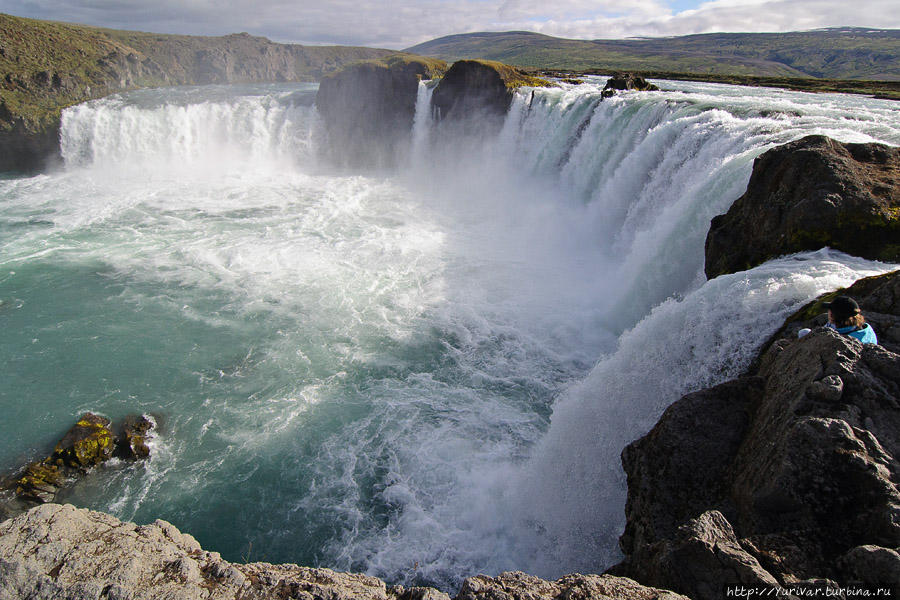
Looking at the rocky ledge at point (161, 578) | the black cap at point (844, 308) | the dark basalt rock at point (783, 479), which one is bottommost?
the rocky ledge at point (161, 578)

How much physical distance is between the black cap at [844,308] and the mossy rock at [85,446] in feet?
41.9

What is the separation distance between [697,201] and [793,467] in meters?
9.67

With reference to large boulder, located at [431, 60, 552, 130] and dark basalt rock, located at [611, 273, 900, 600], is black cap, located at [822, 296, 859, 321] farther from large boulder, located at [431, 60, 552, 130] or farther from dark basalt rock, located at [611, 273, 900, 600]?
large boulder, located at [431, 60, 552, 130]

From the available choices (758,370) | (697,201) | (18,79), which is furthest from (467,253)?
(18,79)

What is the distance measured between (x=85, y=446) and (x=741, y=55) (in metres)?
180

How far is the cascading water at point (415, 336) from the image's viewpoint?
7.41 m

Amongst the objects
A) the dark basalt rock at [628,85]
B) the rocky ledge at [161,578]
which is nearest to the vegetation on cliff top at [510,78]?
the dark basalt rock at [628,85]

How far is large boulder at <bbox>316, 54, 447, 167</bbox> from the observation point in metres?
35.0

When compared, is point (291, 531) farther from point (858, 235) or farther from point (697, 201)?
point (697, 201)

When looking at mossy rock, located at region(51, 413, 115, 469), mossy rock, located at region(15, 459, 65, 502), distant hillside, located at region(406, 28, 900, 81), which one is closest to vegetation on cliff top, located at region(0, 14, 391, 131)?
mossy rock, located at region(51, 413, 115, 469)

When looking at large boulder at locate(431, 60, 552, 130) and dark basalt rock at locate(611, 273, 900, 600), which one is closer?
dark basalt rock at locate(611, 273, 900, 600)

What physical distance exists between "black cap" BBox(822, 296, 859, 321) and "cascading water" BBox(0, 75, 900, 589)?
5.61ft

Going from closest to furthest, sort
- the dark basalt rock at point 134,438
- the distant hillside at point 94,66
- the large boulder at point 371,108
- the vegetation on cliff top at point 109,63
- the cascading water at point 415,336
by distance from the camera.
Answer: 1. the cascading water at point 415,336
2. the dark basalt rock at point 134,438
3. the large boulder at point 371,108
4. the distant hillside at point 94,66
5. the vegetation on cliff top at point 109,63

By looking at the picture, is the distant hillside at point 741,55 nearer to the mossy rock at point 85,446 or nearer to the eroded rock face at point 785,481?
the eroded rock face at point 785,481
